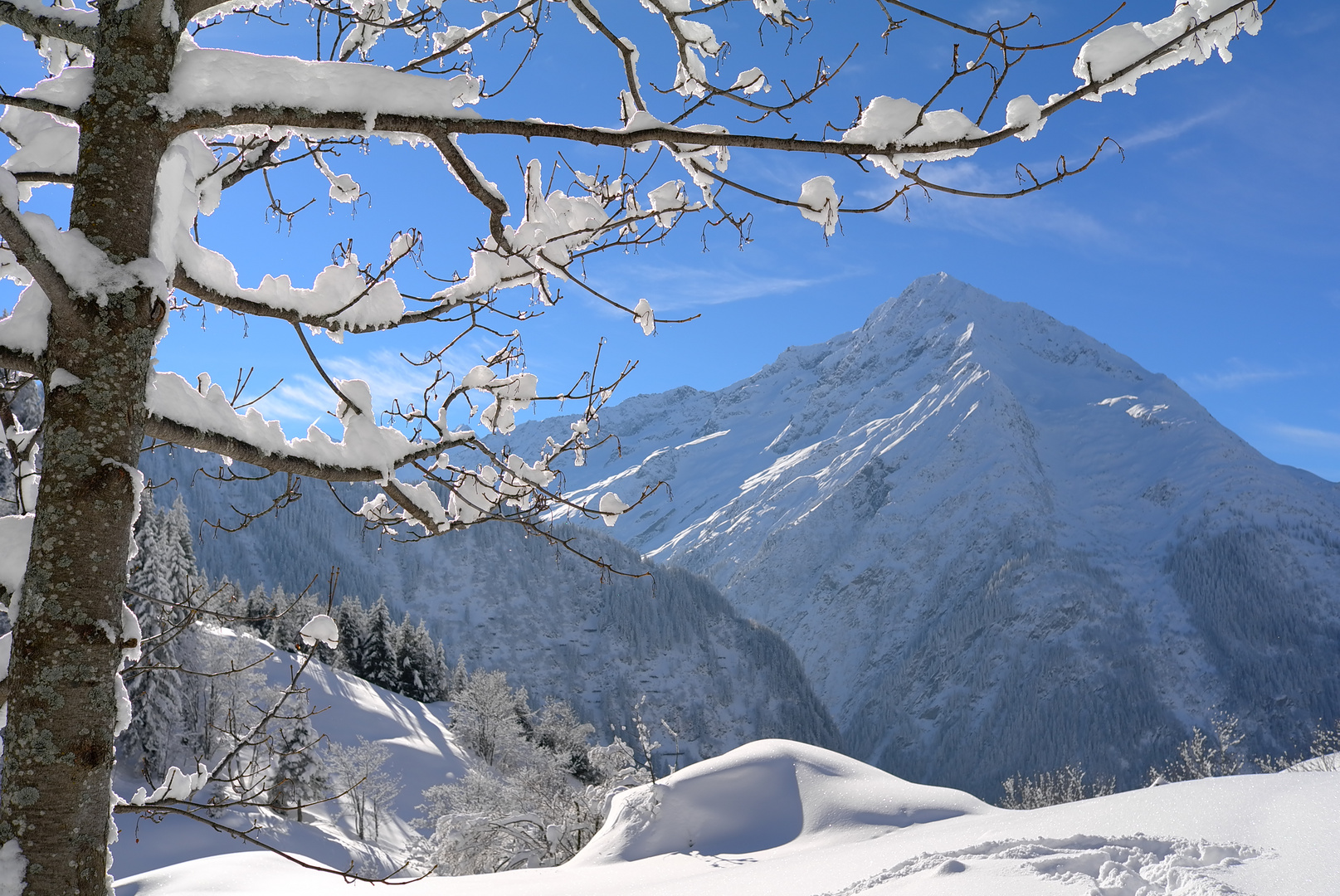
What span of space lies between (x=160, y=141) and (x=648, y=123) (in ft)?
3.93

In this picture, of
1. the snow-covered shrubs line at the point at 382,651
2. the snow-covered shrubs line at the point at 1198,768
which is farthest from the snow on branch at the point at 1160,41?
the snow-covered shrubs line at the point at 382,651

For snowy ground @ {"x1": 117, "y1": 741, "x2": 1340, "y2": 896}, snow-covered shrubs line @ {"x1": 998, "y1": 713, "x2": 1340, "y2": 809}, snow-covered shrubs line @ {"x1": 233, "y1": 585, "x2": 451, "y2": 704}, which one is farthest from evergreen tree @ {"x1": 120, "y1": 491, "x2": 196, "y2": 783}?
snow-covered shrubs line @ {"x1": 998, "y1": 713, "x2": 1340, "y2": 809}

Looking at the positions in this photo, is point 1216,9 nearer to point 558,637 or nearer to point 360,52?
point 360,52

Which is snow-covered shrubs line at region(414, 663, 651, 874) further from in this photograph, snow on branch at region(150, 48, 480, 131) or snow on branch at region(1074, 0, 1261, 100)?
snow on branch at region(1074, 0, 1261, 100)

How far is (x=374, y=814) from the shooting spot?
31.8 metres

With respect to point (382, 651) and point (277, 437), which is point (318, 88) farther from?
point (382, 651)

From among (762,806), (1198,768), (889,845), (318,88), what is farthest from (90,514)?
(1198,768)

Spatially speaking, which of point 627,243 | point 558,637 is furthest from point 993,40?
point 558,637

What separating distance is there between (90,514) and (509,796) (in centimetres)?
2519

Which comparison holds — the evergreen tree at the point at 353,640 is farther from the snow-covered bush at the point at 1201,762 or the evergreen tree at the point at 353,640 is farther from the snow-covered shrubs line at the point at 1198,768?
the snow-covered bush at the point at 1201,762

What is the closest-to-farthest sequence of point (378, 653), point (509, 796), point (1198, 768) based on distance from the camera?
1. point (509, 796)
2. point (1198, 768)
3. point (378, 653)

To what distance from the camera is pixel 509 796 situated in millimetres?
24297

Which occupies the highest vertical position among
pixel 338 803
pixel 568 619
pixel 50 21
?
pixel 50 21

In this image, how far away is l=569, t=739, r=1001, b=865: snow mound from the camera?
1039 centimetres
